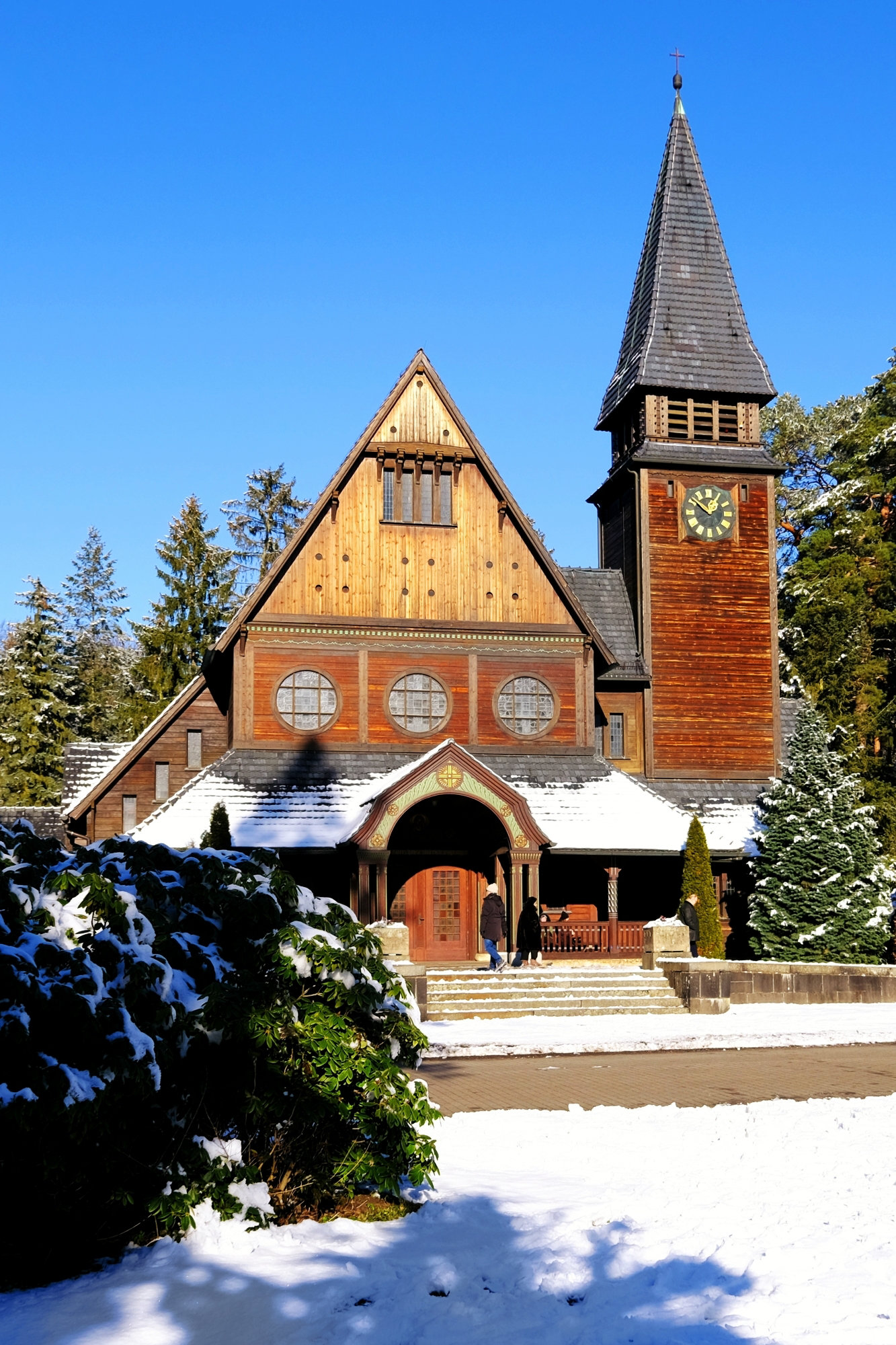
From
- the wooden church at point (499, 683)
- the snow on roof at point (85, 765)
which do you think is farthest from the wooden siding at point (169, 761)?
the snow on roof at point (85, 765)

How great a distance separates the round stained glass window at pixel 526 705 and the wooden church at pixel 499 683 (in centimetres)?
5

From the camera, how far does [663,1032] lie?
18.5 m

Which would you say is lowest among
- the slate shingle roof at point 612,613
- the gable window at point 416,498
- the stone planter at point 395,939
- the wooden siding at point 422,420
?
the stone planter at point 395,939

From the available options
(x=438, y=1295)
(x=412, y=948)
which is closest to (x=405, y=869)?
(x=412, y=948)

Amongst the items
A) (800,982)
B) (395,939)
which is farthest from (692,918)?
(395,939)

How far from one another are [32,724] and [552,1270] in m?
42.4

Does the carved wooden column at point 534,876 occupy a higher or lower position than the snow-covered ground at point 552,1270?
higher

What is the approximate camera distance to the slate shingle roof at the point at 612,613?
101 ft

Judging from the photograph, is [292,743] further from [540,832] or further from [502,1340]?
[502,1340]

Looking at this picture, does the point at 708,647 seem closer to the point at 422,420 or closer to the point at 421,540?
the point at 421,540

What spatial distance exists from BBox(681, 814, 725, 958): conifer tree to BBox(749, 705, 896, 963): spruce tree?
107 cm

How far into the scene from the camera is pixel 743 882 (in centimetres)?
2914

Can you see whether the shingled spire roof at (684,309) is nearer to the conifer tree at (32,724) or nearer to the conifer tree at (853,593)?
the conifer tree at (853,593)

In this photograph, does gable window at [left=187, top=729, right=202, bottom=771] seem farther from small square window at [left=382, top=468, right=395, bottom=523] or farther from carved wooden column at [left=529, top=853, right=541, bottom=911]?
carved wooden column at [left=529, top=853, right=541, bottom=911]
